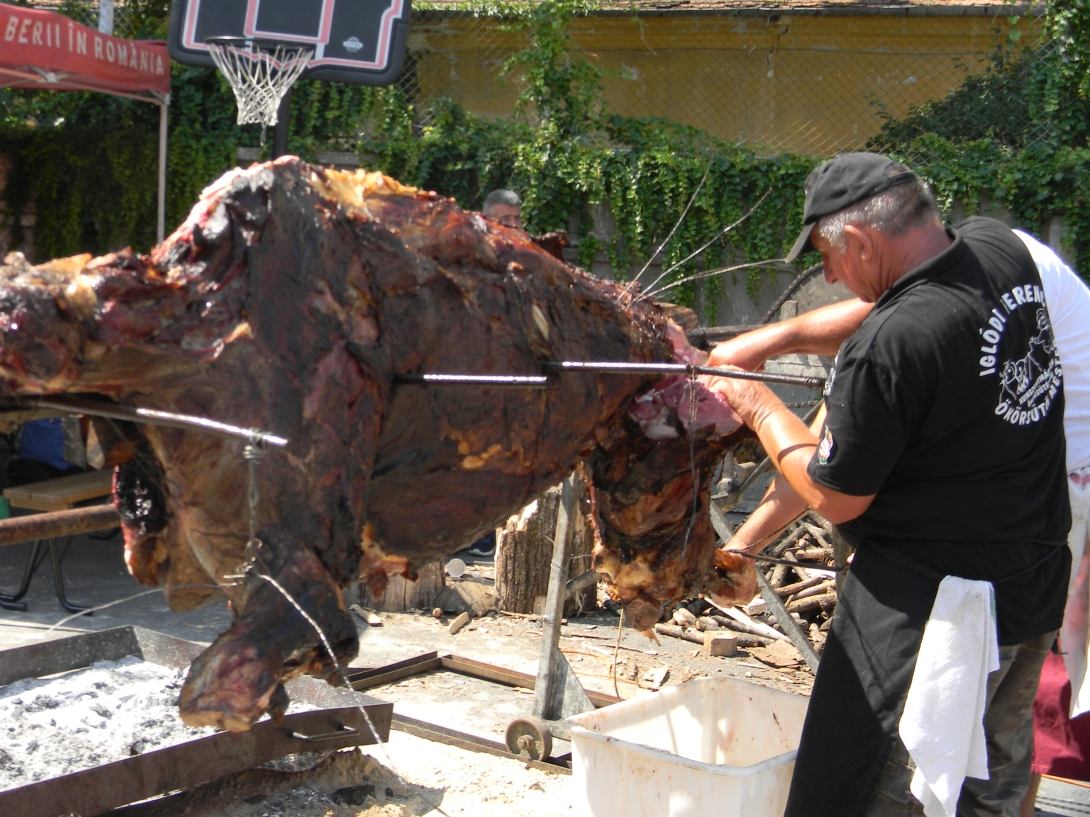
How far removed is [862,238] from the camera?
244cm

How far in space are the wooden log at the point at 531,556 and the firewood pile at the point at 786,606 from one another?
2.39 feet

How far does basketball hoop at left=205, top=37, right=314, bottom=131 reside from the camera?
278 inches

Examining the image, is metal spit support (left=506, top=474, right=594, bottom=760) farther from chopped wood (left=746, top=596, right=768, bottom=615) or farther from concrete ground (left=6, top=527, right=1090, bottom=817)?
chopped wood (left=746, top=596, right=768, bottom=615)

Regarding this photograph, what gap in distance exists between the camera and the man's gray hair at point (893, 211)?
2.41m

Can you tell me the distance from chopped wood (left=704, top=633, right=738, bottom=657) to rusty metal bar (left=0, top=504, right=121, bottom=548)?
4.21 metres

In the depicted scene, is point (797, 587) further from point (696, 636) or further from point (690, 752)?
point (690, 752)

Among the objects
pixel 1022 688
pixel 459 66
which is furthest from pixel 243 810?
pixel 459 66

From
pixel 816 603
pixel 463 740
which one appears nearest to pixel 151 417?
pixel 463 740

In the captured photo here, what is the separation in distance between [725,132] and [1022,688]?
32.0ft

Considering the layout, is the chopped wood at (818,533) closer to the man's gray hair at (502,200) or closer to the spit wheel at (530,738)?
the man's gray hair at (502,200)

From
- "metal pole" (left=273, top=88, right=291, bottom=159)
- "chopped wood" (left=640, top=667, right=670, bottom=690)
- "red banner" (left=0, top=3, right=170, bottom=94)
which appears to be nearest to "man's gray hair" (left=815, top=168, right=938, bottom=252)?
"chopped wood" (left=640, top=667, right=670, bottom=690)

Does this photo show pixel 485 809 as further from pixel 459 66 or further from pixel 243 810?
pixel 459 66

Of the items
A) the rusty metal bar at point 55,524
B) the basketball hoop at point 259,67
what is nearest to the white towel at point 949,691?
the rusty metal bar at point 55,524

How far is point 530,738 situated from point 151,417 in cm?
289
